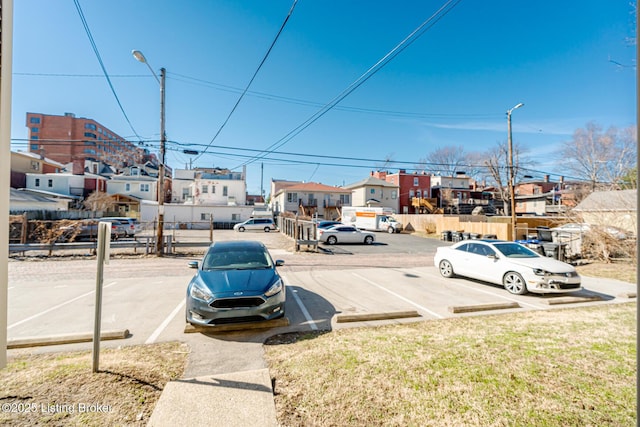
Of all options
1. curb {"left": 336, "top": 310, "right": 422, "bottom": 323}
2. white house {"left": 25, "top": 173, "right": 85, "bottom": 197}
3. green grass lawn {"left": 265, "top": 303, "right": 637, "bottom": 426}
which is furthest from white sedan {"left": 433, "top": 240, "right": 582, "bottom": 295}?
white house {"left": 25, "top": 173, "right": 85, "bottom": 197}

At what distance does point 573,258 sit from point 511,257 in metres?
8.71

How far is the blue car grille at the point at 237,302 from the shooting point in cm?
479

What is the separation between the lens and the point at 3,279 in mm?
1806

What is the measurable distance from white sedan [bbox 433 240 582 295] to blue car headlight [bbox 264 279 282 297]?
6.71 meters

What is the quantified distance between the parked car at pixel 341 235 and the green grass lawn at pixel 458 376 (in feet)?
50.1

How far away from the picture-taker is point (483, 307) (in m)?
6.27

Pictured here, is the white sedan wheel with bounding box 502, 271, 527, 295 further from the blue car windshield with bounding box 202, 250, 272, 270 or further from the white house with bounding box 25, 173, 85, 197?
the white house with bounding box 25, 173, 85, 197

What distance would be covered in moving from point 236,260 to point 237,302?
1.39 meters

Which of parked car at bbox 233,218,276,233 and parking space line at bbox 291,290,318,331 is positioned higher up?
parked car at bbox 233,218,276,233

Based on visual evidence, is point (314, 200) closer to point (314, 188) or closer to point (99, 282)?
point (314, 188)

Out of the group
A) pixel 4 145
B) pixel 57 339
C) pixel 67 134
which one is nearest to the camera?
pixel 4 145

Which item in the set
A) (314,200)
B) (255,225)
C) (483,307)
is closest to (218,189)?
(255,225)

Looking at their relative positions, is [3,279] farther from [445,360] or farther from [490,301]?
[490,301]

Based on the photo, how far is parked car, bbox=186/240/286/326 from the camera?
15.7 ft
